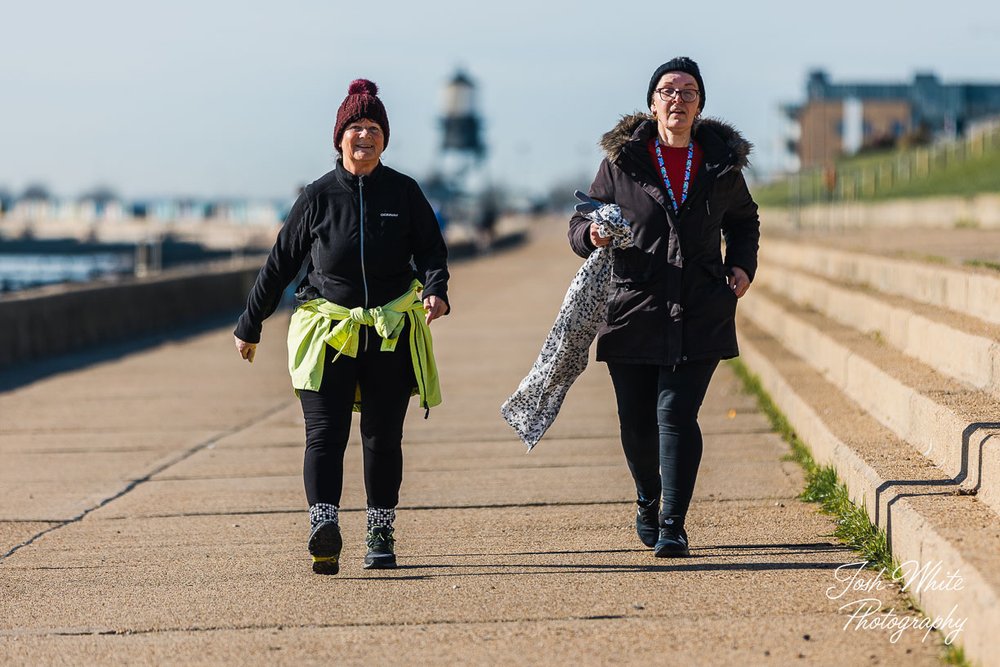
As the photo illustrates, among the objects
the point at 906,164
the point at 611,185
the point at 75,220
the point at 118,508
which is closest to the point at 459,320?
the point at 118,508

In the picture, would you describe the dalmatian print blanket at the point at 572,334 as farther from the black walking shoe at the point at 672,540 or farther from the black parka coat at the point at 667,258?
the black walking shoe at the point at 672,540

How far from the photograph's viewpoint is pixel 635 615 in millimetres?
5406

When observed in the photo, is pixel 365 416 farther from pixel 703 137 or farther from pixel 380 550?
pixel 703 137

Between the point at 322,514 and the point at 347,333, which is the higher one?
the point at 347,333

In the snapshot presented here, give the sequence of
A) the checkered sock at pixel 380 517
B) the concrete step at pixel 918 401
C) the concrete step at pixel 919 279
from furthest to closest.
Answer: the concrete step at pixel 919 279
the checkered sock at pixel 380 517
the concrete step at pixel 918 401

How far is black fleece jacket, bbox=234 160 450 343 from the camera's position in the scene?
6180 mm

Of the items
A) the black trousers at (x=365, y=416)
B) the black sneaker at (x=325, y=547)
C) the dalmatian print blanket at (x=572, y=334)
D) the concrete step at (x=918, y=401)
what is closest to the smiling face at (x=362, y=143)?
the black trousers at (x=365, y=416)

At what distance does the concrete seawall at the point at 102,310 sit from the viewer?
52.7 feet

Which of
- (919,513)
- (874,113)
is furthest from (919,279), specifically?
(874,113)

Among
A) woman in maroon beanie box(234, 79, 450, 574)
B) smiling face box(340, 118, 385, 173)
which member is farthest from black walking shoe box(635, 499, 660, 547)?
smiling face box(340, 118, 385, 173)

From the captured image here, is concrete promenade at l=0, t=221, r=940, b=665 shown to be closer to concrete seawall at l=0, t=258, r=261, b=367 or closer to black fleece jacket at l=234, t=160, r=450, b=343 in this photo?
black fleece jacket at l=234, t=160, r=450, b=343

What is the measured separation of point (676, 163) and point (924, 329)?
8.53ft

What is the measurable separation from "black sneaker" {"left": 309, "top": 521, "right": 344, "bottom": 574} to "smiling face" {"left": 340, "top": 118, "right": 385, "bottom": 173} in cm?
141

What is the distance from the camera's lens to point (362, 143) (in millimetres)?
6164
